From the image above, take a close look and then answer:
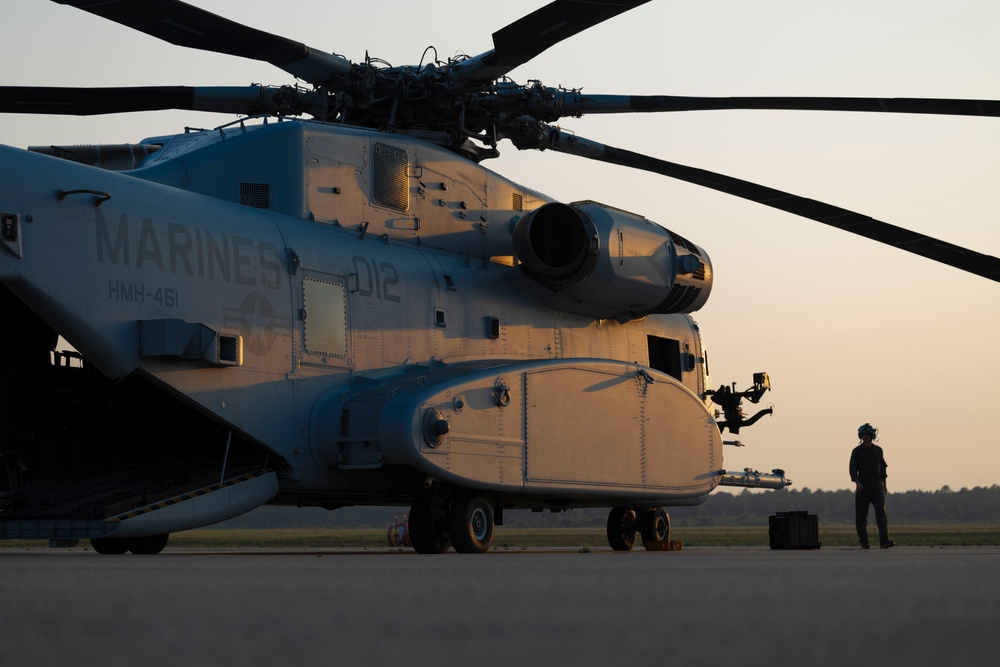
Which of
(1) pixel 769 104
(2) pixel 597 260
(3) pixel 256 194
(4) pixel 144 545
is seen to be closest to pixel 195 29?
(3) pixel 256 194

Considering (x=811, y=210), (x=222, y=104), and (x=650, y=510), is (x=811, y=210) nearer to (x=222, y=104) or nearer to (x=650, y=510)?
(x=650, y=510)

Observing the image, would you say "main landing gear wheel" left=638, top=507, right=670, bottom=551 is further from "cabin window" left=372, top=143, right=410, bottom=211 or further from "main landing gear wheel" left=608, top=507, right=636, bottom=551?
"cabin window" left=372, top=143, right=410, bottom=211

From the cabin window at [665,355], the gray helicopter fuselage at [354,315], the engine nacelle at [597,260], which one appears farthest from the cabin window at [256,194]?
the cabin window at [665,355]

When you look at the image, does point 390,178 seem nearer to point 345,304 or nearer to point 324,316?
point 345,304

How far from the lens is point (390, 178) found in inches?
643

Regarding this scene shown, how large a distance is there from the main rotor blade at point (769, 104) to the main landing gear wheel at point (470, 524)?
219 inches

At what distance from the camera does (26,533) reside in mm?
11664

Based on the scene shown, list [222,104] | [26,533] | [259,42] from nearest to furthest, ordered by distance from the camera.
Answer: [26,533]
[259,42]
[222,104]

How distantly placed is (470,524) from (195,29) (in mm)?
6146

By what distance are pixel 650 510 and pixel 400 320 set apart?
18.1 ft

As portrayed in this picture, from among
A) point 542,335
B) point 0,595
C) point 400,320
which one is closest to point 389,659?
point 0,595

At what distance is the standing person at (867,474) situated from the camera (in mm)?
17984

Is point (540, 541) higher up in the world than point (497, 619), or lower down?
lower down

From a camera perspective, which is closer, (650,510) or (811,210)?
(811,210)
